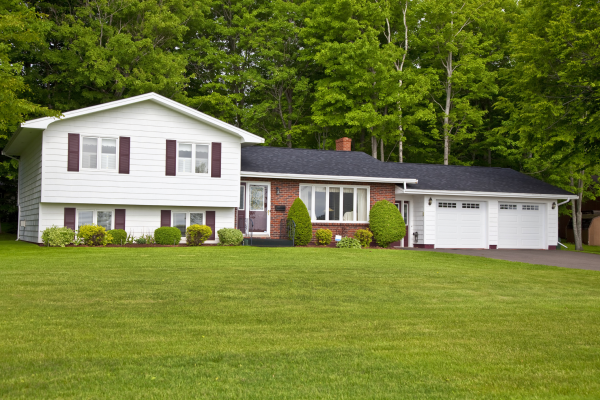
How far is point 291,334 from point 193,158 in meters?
15.1

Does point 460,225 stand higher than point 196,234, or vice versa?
point 460,225

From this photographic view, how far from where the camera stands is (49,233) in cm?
1809

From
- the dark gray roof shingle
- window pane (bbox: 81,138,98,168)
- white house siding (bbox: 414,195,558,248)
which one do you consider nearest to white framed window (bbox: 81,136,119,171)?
window pane (bbox: 81,138,98,168)

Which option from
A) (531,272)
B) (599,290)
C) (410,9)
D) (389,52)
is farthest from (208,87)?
(599,290)

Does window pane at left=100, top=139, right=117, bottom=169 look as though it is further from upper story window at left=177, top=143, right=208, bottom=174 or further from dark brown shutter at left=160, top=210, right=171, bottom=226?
dark brown shutter at left=160, top=210, right=171, bottom=226

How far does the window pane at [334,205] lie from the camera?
2264cm

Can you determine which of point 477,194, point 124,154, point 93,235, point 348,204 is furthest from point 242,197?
point 477,194

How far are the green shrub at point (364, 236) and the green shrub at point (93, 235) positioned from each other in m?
9.28

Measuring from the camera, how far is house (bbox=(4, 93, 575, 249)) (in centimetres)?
1942

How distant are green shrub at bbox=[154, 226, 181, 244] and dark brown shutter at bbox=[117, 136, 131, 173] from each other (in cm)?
245

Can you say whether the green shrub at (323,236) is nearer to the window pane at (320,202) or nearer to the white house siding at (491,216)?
the window pane at (320,202)

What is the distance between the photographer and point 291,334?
657cm

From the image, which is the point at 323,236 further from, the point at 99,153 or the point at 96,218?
the point at 99,153

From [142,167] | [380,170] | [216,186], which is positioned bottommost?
[216,186]
